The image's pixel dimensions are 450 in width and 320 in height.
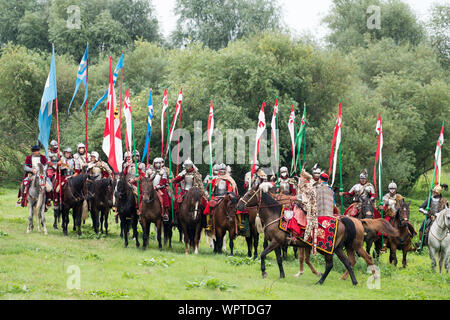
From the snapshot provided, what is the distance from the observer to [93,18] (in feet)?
175

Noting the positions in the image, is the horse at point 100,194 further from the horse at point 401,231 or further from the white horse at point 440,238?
the white horse at point 440,238

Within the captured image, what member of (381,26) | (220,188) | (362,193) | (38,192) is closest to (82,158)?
(38,192)

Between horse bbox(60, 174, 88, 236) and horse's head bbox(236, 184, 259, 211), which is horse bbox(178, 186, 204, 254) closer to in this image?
horse's head bbox(236, 184, 259, 211)

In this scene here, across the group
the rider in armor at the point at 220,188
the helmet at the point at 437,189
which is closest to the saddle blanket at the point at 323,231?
the rider in armor at the point at 220,188

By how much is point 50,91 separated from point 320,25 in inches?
1762

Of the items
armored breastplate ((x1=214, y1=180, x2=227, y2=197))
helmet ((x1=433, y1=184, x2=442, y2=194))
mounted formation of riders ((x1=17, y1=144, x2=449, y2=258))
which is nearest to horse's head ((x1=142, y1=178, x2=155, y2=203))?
mounted formation of riders ((x1=17, y1=144, x2=449, y2=258))

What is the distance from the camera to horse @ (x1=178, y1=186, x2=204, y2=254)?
1772 cm

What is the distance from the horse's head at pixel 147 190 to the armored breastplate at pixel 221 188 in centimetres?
201

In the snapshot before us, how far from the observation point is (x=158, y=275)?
45.3ft

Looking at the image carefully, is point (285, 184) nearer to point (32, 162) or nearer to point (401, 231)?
point (401, 231)

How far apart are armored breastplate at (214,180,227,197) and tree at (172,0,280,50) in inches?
1467

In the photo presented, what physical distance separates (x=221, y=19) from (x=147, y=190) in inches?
1628
